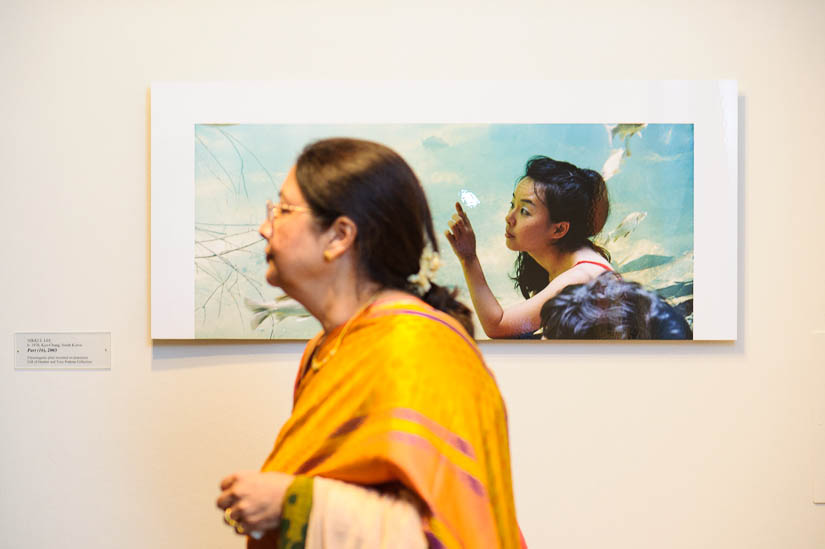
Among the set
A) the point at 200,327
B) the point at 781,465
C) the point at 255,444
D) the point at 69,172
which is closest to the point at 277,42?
the point at 69,172

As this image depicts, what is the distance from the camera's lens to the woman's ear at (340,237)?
48.8 inches

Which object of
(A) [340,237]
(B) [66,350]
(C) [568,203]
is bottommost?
(B) [66,350]

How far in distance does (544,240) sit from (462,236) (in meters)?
0.27

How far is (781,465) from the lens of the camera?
2.38 metres

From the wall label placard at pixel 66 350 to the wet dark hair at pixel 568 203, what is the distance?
142 cm

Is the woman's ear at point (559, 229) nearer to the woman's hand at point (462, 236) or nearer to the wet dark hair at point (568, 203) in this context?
the wet dark hair at point (568, 203)

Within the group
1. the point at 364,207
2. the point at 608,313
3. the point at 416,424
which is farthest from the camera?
the point at 608,313

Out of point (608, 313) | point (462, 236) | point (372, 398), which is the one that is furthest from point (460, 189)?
point (372, 398)

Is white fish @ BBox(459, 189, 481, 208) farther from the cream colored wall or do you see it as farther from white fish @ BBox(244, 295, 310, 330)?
white fish @ BBox(244, 295, 310, 330)

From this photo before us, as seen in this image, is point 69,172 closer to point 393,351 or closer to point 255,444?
point 255,444

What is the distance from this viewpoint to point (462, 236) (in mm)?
2330

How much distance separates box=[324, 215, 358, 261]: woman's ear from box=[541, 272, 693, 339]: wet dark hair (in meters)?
1.21

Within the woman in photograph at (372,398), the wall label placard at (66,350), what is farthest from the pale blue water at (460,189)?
the woman in photograph at (372,398)

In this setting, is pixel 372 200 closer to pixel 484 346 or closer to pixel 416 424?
pixel 416 424
